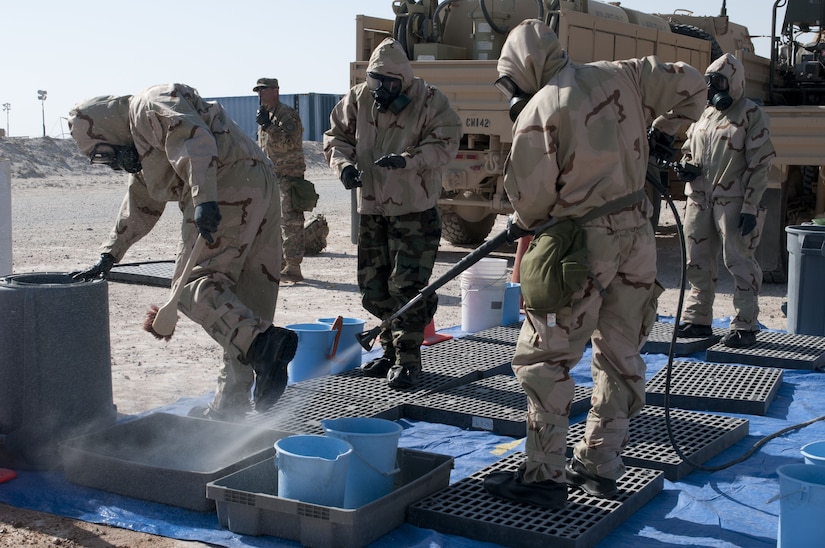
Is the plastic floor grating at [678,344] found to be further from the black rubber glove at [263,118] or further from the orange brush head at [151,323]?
the black rubber glove at [263,118]

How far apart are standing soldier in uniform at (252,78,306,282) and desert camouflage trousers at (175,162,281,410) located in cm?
491

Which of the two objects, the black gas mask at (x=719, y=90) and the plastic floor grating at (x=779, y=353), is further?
the black gas mask at (x=719, y=90)

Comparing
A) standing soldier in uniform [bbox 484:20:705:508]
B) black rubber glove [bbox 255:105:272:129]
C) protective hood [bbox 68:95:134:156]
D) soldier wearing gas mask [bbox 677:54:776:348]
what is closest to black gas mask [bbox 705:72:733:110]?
soldier wearing gas mask [bbox 677:54:776:348]

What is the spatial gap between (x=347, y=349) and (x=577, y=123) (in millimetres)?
2974

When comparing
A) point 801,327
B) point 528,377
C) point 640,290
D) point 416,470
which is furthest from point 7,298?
point 801,327

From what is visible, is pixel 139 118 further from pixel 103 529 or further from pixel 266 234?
pixel 103 529

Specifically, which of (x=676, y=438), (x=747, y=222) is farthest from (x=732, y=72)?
(x=676, y=438)

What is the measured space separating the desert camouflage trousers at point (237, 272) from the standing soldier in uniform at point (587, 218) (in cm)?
139

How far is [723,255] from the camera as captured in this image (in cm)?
717

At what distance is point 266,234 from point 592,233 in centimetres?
183

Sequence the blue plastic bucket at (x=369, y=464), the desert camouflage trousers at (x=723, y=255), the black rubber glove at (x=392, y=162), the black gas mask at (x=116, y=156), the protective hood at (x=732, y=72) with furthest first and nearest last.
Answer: the desert camouflage trousers at (x=723, y=255)
the protective hood at (x=732, y=72)
the black rubber glove at (x=392, y=162)
the black gas mask at (x=116, y=156)
the blue plastic bucket at (x=369, y=464)

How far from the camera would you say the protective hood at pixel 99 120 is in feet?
15.5

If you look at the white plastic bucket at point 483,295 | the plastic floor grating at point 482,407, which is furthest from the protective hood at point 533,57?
the white plastic bucket at point 483,295

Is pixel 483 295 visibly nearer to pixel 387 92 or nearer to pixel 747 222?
pixel 747 222
